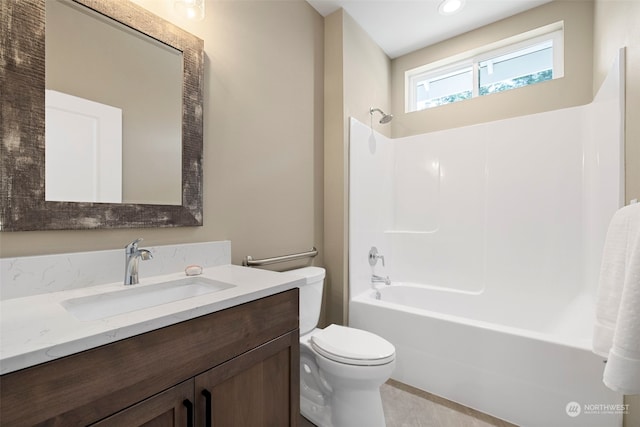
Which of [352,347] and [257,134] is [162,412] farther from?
[257,134]

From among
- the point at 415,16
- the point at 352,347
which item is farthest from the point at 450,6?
the point at 352,347

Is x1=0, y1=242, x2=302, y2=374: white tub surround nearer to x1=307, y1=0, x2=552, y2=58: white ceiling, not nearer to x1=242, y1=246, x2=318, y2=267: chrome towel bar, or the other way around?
x1=242, y1=246, x2=318, y2=267: chrome towel bar

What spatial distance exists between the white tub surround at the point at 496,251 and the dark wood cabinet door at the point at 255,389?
1.07 metres

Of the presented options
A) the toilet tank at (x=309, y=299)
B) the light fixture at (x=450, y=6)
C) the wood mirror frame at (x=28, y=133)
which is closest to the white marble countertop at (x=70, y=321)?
the wood mirror frame at (x=28, y=133)

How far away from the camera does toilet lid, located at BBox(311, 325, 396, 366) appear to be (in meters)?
1.33

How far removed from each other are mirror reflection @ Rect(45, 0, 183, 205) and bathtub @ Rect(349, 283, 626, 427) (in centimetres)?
161

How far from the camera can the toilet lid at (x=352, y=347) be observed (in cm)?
133

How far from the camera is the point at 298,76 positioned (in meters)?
1.98

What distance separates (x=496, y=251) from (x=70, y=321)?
8.68 feet

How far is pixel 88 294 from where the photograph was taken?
0.93 metres

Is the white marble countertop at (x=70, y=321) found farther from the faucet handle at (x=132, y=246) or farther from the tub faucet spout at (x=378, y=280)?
the tub faucet spout at (x=378, y=280)

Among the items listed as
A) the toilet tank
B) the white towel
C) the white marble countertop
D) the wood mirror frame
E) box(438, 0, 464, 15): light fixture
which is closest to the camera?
the white marble countertop

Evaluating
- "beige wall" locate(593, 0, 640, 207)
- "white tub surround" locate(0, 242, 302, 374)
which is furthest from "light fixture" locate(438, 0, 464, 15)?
"white tub surround" locate(0, 242, 302, 374)

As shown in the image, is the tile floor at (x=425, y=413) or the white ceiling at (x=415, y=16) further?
the white ceiling at (x=415, y=16)
